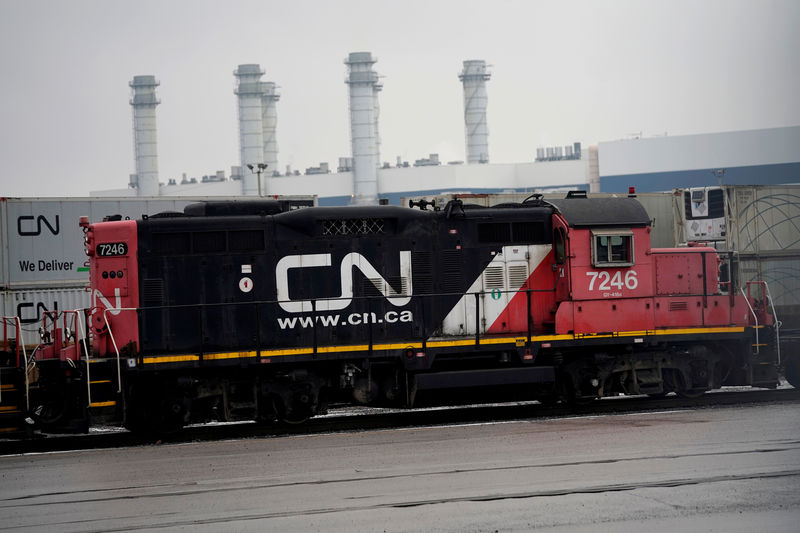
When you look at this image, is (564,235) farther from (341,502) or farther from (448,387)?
(341,502)

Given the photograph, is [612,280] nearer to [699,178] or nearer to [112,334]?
[112,334]

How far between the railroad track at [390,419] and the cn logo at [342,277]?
1.83m

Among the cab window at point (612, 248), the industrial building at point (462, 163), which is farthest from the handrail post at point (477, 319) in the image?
the industrial building at point (462, 163)

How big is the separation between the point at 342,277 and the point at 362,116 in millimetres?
57261

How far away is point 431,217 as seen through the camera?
14.5 metres

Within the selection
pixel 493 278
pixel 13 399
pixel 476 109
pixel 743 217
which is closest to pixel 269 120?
pixel 476 109

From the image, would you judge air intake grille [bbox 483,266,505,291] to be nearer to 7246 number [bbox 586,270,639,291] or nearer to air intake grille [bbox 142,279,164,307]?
7246 number [bbox 586,270,639,291]

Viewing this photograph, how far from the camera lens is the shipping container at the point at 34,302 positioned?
2186 cm

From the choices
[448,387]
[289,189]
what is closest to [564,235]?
[448,387]

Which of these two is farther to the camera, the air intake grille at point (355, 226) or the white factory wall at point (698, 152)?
the white factory wall at point (698, 152)

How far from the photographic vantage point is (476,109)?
75.2 meters

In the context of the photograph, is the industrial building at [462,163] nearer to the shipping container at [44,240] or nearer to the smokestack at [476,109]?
the smokestack at [476,109]

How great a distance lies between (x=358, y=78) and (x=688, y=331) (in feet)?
190

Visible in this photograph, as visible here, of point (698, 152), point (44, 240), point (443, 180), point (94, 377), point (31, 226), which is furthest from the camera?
point (443, 180)
